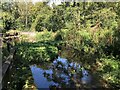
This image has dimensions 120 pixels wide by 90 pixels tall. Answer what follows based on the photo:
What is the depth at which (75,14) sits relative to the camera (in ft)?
80.8

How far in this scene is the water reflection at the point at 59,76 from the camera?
10.4 meters

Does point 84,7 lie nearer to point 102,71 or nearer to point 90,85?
point 102,71

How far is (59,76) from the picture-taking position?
11914mm

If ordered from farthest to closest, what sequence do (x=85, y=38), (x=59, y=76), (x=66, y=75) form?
(x=85, y=38) → (x=66, y=75) → (x=59, y=76)

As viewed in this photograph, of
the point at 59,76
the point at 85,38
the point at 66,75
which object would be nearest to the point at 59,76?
the point at 59,76

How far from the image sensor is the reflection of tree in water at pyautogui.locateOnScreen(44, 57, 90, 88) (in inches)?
409

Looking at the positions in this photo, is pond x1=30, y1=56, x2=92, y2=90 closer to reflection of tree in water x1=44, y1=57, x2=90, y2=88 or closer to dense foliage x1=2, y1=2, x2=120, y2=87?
reflection of tree in water x1=44, y1=57, x2=90, y2=88

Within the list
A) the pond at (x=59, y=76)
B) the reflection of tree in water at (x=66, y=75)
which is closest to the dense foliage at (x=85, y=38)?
the pond at (x=59, y=76)

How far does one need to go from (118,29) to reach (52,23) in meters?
19.9

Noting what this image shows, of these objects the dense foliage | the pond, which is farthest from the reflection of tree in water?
the dense foliage

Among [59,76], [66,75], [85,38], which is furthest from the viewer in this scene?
[85,38]

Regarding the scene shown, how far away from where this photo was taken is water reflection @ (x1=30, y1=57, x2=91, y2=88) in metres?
10.4

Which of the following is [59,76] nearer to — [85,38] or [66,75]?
[66,75]

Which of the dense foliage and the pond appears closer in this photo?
the pond
